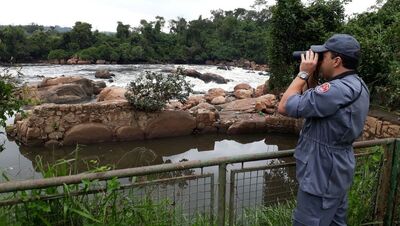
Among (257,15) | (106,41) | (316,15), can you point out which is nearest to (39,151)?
(316,15)

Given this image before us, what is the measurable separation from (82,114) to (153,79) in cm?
227

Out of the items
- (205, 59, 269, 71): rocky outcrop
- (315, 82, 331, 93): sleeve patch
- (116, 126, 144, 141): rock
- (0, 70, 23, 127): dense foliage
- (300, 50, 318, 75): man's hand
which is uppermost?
(300, 50, 318, 75): man's hand

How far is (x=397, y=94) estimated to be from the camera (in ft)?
23.3

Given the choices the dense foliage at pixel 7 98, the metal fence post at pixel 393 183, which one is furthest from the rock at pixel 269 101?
the dense foliage at pixel 7 98

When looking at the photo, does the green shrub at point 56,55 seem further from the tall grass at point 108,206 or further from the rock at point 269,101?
the tall grass at point 108,206

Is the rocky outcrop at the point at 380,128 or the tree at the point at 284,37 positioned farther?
the tree at the point at 284,37

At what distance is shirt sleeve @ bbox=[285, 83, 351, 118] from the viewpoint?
195 cm

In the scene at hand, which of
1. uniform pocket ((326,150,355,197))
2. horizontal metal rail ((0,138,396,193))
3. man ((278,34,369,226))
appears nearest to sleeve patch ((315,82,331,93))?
man ((278,34,369,226))

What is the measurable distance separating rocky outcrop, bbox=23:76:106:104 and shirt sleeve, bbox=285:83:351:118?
14854 millimetres

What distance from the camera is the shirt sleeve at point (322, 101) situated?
1.95 m

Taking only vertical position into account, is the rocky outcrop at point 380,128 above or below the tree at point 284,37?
below

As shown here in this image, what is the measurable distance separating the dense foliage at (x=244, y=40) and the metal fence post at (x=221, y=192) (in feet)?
9.57

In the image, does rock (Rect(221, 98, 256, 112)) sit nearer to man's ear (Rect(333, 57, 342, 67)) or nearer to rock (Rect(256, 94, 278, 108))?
rock (Rect(256, 94, 278, 108))

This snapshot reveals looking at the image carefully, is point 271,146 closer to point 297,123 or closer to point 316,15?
point 297,123
